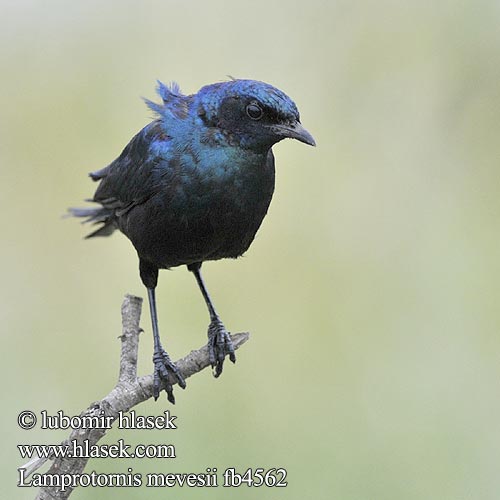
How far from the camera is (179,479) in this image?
14.3ft

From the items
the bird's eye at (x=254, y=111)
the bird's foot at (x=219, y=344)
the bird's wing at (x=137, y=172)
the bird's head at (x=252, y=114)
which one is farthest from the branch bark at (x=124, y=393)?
the bird's eye at (x=254, y=111)

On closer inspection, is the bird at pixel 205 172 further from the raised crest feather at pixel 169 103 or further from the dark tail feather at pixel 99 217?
the dark tail feather at pixel 99 217

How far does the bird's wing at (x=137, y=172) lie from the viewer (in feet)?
16.6

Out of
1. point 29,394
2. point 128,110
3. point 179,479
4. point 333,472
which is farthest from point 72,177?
point 179,479

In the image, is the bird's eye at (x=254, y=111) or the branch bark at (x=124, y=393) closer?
the branch bark at (x=124, y=393)

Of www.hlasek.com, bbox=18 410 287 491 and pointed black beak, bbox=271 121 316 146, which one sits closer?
www.hlasek.com, bbox=18 410 287 491

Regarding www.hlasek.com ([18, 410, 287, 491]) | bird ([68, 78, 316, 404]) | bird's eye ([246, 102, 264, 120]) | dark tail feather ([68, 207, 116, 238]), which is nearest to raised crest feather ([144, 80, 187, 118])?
bird ([68, 78, 316, 404])

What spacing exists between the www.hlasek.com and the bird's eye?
1531 mm

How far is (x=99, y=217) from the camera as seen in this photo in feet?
20.1

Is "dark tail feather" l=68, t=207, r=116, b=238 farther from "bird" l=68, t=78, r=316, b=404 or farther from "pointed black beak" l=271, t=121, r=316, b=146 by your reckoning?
"pointed black beak" l=271, t=121, r=316, b=146

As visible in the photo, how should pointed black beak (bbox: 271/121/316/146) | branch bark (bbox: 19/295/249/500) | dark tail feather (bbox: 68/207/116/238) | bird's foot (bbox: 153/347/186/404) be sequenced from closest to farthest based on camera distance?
branch bark (bbox: 19/295/249/500), pointed black beak (bbox: 271/121/316/146), bird's foot (bbox: 153/347/186/404), dark tail feather (bbox: 68/207/116/238)

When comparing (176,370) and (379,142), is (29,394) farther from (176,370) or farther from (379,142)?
(379,142)

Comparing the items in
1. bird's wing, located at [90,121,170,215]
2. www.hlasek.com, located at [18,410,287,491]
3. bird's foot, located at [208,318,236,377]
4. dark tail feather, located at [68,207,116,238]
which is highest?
dark tail feather, located at [68,207,116,238]

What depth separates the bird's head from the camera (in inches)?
182
